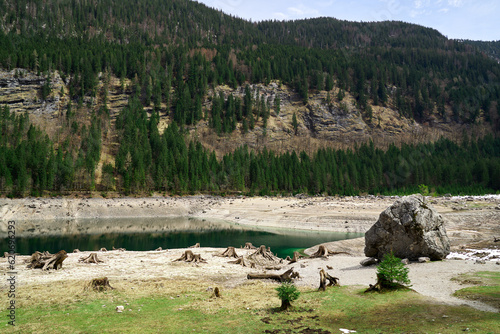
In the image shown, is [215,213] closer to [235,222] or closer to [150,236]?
[235,222]

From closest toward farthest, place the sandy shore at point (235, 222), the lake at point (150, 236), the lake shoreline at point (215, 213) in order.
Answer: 1. the sandy shore at point (235, 222)
2. the lake at point (150, 236)
3. the lake shoreline at point (215, 213)

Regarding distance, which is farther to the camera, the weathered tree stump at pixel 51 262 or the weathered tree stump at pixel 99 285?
the weathered tree stump at pixel 51 262

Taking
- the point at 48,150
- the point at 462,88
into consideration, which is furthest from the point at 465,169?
the point at 48,150

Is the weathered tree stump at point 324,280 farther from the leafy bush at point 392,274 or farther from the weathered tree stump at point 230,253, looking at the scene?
the weathered tree stump at point 230,253

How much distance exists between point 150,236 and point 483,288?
41699 mm

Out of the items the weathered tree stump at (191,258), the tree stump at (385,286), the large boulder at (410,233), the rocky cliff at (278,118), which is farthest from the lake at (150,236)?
the rocky cliff at (278,118)

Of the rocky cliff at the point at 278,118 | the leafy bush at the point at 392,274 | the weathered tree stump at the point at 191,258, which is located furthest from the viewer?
the rocky cliff at the point at 278,118

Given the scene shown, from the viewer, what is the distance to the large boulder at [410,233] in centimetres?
1977

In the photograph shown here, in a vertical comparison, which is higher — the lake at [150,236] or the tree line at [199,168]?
the tree line at [199,168]

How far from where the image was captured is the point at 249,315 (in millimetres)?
10352

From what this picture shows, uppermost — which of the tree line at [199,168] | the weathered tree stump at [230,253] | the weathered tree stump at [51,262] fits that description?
the tree line at [199,168]

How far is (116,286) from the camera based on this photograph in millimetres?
14898

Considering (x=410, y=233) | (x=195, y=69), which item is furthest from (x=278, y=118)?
(x=410, y=233)

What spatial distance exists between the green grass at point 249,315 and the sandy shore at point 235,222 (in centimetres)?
199
